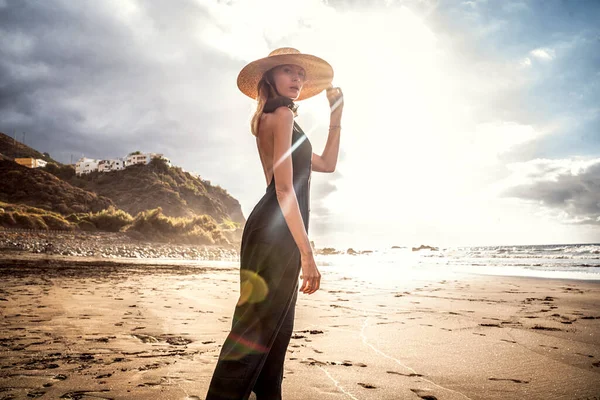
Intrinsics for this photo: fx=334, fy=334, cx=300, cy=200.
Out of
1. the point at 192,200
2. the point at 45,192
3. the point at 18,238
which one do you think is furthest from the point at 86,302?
the point at 192,200

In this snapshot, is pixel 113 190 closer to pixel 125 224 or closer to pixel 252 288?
pixel 125 224

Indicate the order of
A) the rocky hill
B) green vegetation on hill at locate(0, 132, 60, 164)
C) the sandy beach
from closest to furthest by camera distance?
the sandy beach → the rocky hill → green vegetation on hill at locate(0, 132, 60, 164)

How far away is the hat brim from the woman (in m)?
0.34

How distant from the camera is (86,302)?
219 inches

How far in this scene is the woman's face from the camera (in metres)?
2.02

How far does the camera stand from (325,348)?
140 inches

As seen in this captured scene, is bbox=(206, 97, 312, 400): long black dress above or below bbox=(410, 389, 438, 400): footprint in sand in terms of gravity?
above

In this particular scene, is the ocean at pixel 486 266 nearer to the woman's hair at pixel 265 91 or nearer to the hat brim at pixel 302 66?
the hat brim at pixel 302 66

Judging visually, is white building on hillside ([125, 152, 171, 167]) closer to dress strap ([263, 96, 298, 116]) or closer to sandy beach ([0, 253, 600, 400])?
sandy beach ([0, 253, 600, 400])

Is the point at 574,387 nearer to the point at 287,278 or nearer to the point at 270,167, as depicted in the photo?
the point at 287,278

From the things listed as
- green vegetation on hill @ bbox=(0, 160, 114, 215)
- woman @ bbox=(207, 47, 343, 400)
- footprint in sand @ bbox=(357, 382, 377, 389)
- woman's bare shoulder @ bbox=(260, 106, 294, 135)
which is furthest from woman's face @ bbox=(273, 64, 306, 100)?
green vegetation on hill @ bbox=(0, 160, 114, 215)

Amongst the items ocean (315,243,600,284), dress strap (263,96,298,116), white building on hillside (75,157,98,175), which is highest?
white building on hillside (75,157,98,175)

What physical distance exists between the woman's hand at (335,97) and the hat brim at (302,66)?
7 cm

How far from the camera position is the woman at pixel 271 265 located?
1570 millimetres
